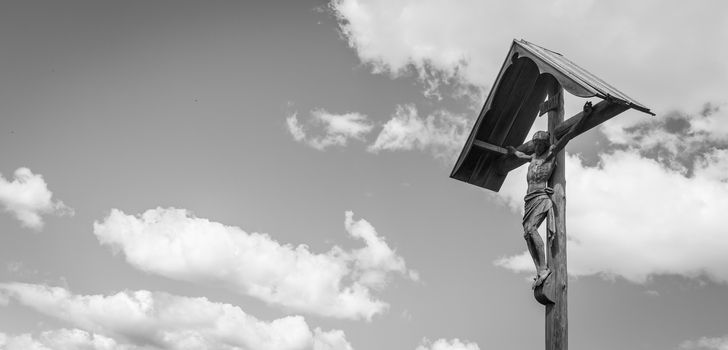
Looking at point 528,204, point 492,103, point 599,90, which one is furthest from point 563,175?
point 492,103

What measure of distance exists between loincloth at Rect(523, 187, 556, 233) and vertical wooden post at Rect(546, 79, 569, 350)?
0.24 feet

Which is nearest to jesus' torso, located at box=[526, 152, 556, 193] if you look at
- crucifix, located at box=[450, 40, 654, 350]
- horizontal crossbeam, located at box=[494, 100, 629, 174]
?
crucifix, located at box=[450, 40, 654, 350]

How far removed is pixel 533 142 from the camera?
7992mm

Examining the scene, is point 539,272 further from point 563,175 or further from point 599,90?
point 599,90

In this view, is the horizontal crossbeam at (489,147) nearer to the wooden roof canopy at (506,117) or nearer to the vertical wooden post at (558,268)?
the wooden roof canopy at (506,117)

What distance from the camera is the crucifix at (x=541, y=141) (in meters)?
6.84

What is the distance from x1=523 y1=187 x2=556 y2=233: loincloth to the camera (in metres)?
7.18

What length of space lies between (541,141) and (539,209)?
39.9 inches

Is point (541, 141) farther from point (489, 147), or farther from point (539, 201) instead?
point (489, 147)

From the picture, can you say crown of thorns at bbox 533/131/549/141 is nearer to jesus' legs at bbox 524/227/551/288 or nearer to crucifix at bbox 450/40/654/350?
crucifix at bbox 450/40/654/350

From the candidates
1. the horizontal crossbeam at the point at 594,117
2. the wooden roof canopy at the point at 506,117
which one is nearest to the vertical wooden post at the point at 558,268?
the horizontal crossbeam at the point at 594,117

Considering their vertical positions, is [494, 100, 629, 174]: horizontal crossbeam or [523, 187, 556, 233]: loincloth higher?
[494, 100, 629, 174]: horizontal crossbeam

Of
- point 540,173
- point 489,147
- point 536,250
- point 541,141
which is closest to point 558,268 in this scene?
point 536,250

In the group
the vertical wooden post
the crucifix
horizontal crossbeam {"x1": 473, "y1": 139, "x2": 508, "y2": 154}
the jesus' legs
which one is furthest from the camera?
horizontal crossbeam {"x1": 473, "y1": 139, "x2": 508, "y2": 154}
